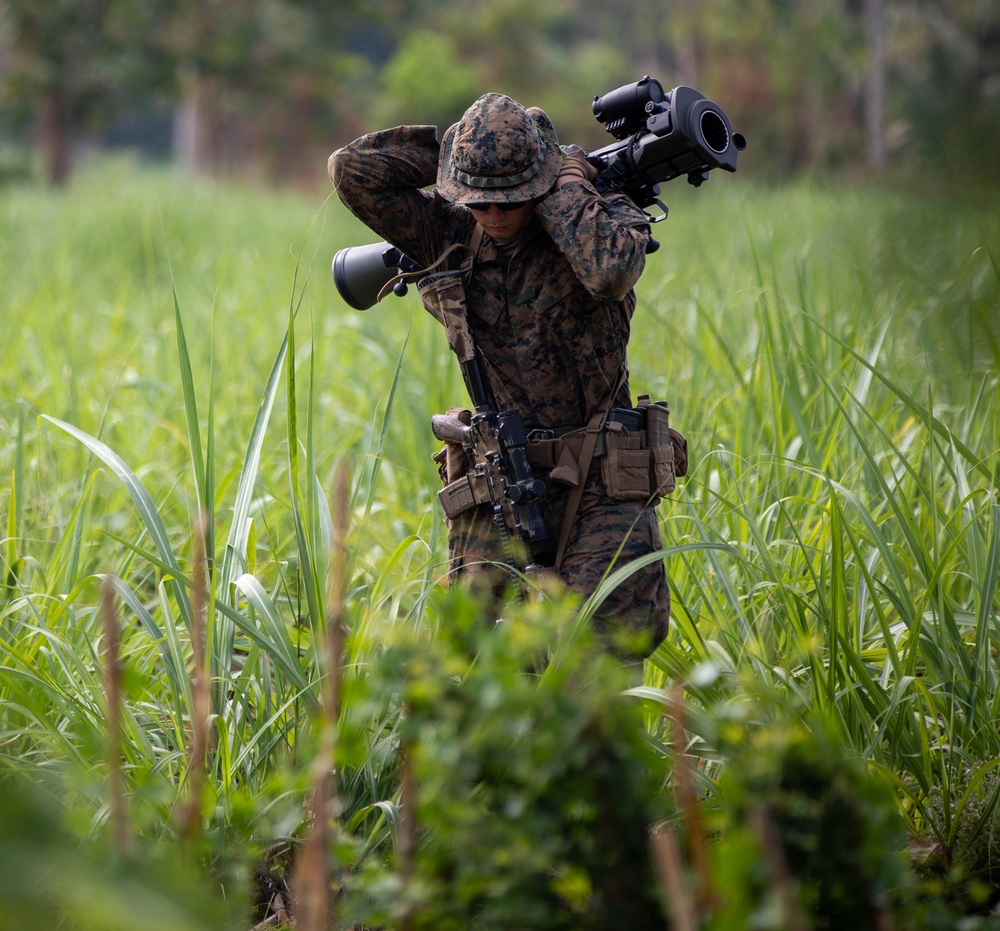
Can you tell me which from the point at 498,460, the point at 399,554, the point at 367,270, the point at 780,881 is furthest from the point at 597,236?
the point at 780,881

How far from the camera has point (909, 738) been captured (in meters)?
2.10

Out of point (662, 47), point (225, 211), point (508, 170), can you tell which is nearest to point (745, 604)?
point (508, 170)

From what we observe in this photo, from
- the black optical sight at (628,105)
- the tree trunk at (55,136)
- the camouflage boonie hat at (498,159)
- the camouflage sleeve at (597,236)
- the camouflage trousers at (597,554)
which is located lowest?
the camouflage trousers at (597,554)

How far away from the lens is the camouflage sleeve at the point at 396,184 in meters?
2.28

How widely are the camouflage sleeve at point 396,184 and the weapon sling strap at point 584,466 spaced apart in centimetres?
50

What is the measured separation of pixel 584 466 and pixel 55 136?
49.2ft

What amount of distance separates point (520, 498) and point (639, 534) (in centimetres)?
26

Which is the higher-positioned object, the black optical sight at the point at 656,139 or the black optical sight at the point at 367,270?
the black optical sight at the point at 656,139

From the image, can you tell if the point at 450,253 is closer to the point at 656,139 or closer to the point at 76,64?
the point at 656,139

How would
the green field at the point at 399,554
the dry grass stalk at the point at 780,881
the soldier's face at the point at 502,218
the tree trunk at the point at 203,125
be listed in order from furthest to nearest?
the tree trunk at the point at 203,125 < the soldier's face at the point at 502,218 < the green field at the point at 399,554 < the dry grass stalk at the point at 780,881

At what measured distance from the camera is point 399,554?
7.45ft

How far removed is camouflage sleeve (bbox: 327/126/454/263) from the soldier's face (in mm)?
153

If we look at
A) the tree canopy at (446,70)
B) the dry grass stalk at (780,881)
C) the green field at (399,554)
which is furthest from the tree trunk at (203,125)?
the dry grass stalk at (780,881)

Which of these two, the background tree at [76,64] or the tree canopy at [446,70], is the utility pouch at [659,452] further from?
the background tree at [76,64]
